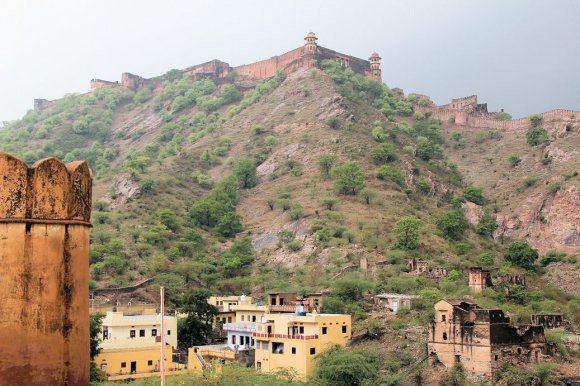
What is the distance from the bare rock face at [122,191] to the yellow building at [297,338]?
31150 millimetres

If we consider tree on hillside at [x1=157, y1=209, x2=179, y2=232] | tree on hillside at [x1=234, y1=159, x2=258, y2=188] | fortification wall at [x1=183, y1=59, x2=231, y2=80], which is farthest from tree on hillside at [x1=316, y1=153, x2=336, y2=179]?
fortification wall at [x1=183, y1=59, x2=231, y2=80]

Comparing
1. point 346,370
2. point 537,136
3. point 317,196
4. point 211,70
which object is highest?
point 211,70

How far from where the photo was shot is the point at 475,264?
52781 millimetres

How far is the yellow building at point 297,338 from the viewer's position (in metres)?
36.0

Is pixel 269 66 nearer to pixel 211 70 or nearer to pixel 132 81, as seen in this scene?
pixel 211 70

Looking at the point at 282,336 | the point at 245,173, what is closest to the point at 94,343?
the point at 282,336

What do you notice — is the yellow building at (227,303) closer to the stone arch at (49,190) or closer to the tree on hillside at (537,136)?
the stone arch at (49,190)

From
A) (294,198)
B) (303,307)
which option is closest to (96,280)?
(303,307)

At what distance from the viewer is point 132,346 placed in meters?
37.2

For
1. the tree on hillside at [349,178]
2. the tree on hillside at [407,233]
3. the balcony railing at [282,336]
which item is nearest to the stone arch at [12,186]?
the balcony railing at [282,336]

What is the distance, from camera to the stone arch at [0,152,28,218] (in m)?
6.33

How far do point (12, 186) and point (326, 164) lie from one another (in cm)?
6174

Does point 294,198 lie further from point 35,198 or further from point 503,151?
point 35,198

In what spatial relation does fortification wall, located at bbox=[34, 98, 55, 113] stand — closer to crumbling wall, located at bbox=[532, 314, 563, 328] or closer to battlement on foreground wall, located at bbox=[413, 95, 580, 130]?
battlement on foreground wall, located at bbox=[413, 95, 580, 130]
